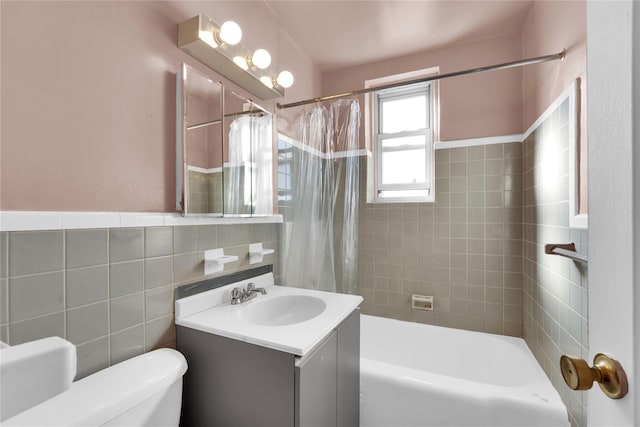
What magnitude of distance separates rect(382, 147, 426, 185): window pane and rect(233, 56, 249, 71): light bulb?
1.43 m

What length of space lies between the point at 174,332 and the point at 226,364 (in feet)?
0.94

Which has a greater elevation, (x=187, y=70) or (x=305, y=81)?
(x=305, y=81)

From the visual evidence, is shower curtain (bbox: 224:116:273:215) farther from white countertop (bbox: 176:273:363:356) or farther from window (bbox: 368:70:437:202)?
window (bbox: 368:70:437:202)

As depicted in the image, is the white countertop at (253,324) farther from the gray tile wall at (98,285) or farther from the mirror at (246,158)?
the mirror at (246,158)

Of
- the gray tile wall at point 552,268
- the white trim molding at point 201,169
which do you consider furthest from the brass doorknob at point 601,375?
the white trim molding at point 201,169

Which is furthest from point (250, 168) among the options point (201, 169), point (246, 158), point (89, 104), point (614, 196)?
point (614, 196)

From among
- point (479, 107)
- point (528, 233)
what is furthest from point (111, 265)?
point (479, 107)

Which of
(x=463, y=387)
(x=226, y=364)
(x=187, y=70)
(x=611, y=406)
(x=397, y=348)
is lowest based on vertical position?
(x=397, y=348)

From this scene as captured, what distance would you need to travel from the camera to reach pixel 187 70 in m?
1.21

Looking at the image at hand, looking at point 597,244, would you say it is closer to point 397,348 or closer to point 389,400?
point 389,400

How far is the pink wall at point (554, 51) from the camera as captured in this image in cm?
118

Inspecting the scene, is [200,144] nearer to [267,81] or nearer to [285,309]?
[267,81]

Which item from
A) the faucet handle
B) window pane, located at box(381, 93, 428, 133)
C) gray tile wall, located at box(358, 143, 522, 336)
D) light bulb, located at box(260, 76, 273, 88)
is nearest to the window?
window pane, located at box(381, 93, 428, 133)

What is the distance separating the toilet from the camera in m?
0.68
